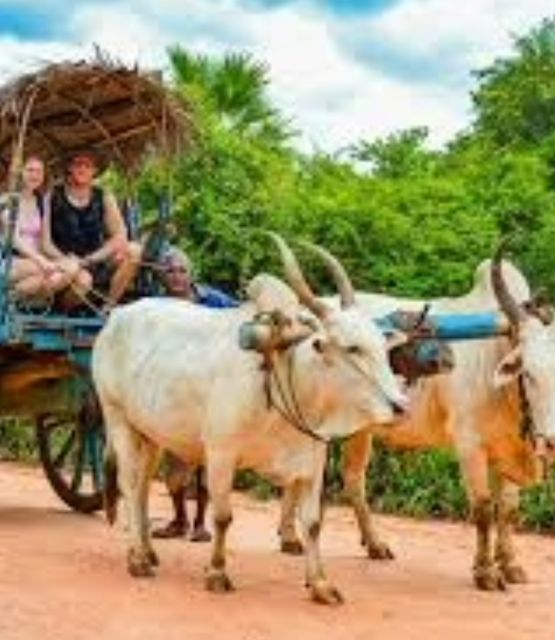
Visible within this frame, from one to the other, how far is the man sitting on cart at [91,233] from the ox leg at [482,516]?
251 cm

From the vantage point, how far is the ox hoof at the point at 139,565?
908cm

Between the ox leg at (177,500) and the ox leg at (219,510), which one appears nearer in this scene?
the ox leg at (219,510)

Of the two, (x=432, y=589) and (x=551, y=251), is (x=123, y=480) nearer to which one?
(x=432, y=589)

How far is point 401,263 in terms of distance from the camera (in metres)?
16.7

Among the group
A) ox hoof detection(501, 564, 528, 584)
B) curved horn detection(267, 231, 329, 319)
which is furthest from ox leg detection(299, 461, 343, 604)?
ox hoof detection(501, 564, 528, 584)

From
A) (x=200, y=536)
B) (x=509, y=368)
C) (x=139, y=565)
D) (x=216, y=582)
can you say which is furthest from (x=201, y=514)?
(x=509, y=368)

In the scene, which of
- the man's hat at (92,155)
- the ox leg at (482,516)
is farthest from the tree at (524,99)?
the ox leg at (482,516)

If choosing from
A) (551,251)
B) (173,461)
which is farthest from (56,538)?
(551,251)

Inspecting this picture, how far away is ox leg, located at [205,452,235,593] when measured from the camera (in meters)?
8.59

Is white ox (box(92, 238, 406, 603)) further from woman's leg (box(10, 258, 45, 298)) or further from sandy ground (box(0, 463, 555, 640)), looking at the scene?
woman's leg (box(10, 258, 45, 298))

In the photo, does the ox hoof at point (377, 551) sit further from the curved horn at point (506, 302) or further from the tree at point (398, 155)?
the tree at point (398, 155)

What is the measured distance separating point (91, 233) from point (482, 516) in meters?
3.21

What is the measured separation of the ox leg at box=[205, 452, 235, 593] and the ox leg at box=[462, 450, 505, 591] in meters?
1.44

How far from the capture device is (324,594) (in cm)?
844
